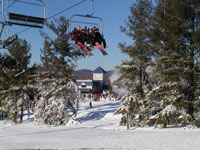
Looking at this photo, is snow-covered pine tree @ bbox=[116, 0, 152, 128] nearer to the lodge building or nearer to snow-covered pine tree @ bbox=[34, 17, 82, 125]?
snow-covered pine tree @ bbox=[34, 17, 82, 125]

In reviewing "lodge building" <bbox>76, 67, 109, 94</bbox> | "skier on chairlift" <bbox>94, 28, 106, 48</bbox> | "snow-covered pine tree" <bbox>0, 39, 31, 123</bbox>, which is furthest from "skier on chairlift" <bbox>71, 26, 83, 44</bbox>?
"lodge building" <bbox>76, 67, 109, 94</bbox>

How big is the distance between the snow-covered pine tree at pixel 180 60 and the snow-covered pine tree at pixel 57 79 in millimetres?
11732

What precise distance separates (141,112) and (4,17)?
1272 centimetres

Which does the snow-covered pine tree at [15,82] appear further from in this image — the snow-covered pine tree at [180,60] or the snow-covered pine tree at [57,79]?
the snow-covered pine tree at [180,60]

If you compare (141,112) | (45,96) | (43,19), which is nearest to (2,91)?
(45,96)

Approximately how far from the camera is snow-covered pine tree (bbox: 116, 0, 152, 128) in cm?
2097

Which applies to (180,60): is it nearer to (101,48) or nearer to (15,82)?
(101,48)

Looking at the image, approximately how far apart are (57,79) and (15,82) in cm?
634

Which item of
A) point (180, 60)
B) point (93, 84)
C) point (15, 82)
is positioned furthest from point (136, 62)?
point (93, 84)

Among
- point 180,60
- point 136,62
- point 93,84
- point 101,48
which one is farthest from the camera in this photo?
point 93,84

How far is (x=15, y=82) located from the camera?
29.8 metres

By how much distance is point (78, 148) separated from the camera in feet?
36.5

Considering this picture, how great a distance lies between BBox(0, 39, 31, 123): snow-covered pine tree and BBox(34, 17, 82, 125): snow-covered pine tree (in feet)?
11.1

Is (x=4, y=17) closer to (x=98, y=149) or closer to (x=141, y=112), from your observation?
(x=98, y=149)
